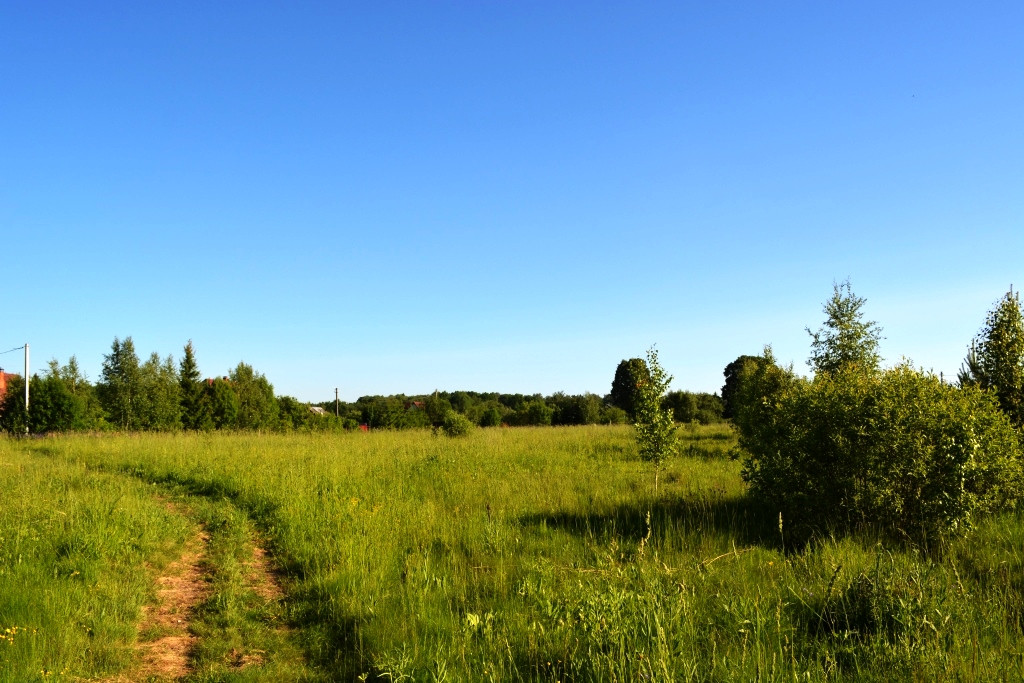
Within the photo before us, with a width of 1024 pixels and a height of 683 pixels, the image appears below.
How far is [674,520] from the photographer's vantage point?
8.89 meters

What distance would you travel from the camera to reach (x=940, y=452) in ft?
23.5

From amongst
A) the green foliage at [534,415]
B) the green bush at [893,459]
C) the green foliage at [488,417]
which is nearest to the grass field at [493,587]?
the green bush at [893,459]

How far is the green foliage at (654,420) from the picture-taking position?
1526 cm

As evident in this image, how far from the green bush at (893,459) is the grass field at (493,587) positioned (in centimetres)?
42

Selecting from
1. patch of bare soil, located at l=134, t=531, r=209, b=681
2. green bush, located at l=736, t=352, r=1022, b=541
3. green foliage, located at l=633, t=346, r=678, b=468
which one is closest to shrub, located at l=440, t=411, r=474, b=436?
green foliage, located at l=633, t=346, r=678, b=468

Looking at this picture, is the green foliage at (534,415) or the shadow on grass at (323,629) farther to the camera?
the green foliage at (534,415)

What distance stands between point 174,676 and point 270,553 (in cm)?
360

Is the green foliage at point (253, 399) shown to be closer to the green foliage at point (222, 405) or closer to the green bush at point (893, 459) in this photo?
the green foliage at point (222, 405)

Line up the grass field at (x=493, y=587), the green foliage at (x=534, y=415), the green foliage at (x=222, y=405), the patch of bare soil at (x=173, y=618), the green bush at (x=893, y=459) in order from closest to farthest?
the grass field at (x=493, y=587) → the patch of bare soil at (x=173, y=618) → the green bush at (x=893, y=459) → the green foliage at (x=222, y=405) → the green foliage at (x=534, y=415)

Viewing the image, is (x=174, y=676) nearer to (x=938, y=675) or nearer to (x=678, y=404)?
(x=938, y=675)

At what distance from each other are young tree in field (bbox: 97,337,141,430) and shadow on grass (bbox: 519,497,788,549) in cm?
4119

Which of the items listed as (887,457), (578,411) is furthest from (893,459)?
(578,411)

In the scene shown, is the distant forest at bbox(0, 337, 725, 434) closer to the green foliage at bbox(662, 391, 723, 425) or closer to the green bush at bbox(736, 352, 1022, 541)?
the green foliage at bbox(662, 391, 723, 425)

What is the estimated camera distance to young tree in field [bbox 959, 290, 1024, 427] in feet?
31.8
